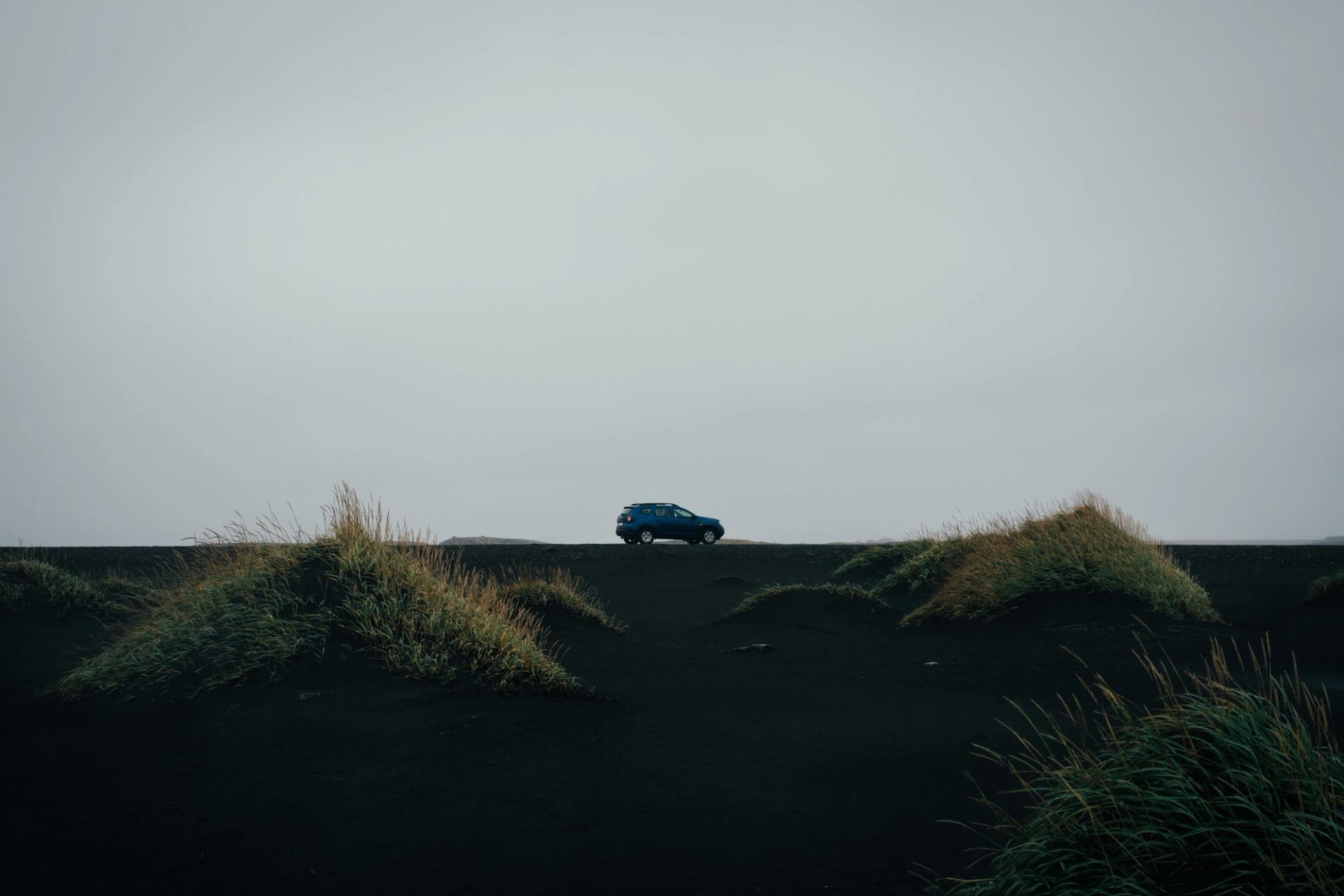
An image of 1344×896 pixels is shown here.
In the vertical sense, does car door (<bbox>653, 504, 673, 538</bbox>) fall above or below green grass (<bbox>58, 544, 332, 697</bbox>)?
above

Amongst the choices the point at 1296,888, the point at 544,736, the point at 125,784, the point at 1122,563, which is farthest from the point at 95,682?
the point at 1122,563

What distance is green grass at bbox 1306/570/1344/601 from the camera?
52.4ft

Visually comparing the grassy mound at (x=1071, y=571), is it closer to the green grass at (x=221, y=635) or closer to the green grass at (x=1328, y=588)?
the green grass at (x=1328, y=588)

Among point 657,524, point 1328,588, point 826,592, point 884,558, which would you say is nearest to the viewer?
point 826,592

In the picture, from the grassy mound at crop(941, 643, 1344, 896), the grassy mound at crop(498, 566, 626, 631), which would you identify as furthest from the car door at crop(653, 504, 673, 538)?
the grassy mound at crop(941, 643, 1344, 896)

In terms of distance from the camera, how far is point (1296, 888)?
3.47 m

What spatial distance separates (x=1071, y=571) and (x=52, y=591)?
17.9 metres

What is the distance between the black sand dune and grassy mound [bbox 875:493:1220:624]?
0.70 meters

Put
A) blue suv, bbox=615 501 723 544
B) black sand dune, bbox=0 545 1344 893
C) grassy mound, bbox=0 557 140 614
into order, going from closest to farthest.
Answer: black sand dune, bbox=0 545 1344 893 < grassy mound, bbox=0 557 140 614 < blue suv, bbox=615 501 723 544

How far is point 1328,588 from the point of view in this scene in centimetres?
1631

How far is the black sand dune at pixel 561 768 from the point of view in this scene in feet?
17.2

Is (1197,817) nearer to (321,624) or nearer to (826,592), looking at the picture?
(321,624)

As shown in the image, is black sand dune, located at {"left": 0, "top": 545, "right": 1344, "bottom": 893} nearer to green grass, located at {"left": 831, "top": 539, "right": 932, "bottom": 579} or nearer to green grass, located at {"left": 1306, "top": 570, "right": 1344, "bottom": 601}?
green grass, located at {"left": 1306, "top": 570, "right": 1344, "bottom": 601}

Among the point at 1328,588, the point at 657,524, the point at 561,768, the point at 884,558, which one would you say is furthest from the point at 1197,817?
the point at 657,524
